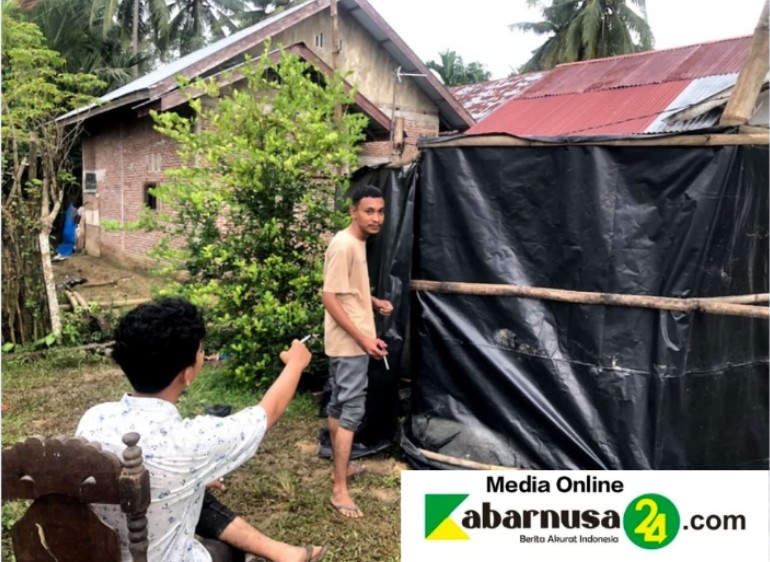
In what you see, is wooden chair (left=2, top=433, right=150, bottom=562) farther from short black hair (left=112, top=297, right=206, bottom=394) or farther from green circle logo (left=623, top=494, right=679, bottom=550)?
green circle logo (left=623, top=494, right=679, bottom=550)

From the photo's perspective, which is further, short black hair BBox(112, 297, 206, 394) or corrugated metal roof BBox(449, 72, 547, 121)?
corrugated metal roof BBox(449, 72, 547, 121)

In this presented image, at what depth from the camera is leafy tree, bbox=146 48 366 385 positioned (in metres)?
5.20

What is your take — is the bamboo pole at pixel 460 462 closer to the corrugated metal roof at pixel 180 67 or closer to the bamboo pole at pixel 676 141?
the bamboo pole at pixel 676 141

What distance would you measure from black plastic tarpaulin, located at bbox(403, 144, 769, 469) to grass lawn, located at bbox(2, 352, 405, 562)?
1.89ft

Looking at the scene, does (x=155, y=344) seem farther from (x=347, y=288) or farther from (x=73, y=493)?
(x=347, y=288)

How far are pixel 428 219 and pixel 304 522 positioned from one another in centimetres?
200

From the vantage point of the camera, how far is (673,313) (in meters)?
3.48

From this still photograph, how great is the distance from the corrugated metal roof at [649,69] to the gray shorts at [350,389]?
6717 millimetres

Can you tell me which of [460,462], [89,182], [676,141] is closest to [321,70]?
[676,141]

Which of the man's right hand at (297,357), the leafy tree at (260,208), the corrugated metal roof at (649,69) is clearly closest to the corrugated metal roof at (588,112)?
the corrugated metal roof at (649,69)

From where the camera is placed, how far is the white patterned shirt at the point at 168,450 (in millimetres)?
1769

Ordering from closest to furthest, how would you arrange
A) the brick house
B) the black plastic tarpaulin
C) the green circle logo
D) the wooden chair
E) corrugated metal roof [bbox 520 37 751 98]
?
the wooden chair < the green circle logo < the black plastic tarpaulin < corrugated metal roof [bbox 520 37 751 98] < the brick house

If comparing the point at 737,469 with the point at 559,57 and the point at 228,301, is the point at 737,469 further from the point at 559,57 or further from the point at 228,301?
the point at 559,57

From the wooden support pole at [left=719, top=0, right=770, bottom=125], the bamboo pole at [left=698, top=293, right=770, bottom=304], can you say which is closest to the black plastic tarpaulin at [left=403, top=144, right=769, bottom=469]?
the bamboo pole at [left=698, top=293, right=770, bottom=304]
